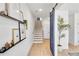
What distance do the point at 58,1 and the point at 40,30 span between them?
6.52m

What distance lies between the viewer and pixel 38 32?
32.8 feet

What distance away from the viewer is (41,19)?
11180 millimetres

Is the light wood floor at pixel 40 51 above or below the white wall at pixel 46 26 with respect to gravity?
below

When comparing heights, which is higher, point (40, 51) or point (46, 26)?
point (46, 26)

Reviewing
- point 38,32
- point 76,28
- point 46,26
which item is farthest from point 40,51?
point 46,26

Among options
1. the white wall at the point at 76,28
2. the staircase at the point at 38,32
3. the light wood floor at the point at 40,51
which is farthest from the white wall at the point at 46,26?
the light wood floor at the point at 40,51

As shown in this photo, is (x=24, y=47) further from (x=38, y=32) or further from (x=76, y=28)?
(x=38, y=32)

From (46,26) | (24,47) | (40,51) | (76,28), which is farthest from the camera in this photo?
(46,26)

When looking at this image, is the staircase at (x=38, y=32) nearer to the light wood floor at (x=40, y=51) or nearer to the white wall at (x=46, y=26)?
the white wall at (x=46, y=26)

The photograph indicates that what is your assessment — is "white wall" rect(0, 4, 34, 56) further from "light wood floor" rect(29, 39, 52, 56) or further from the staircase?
the staircase

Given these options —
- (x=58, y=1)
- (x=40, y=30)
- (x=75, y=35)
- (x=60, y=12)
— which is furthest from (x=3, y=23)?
(x=40, y=30)

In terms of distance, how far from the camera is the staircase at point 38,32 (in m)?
9.05

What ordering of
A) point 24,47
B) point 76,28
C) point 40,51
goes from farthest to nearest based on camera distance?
point 76,28 < point 40,51 < point 24,47

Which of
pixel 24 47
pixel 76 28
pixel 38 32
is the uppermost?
pixel 76 28
